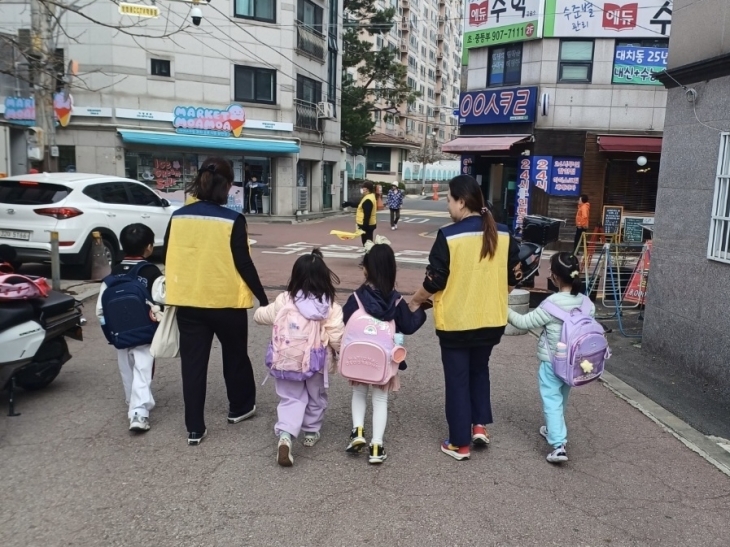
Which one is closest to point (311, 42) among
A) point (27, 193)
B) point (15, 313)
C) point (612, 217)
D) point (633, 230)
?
point (612, 217)

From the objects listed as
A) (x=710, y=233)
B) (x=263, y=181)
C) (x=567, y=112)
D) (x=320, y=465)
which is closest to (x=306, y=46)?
(x=263, y=181)

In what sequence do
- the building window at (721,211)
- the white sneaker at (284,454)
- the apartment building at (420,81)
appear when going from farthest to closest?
the apartment building at (420,81) < the building window at (721,211) < the white sneaker at (284,454)

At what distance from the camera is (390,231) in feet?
76.3

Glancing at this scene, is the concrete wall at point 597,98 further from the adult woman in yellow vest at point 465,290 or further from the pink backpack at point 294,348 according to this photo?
the pink backpack at point 294,348

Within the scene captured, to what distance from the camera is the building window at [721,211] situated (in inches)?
242

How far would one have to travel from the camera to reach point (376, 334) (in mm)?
4160

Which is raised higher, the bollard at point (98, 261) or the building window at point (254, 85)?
the building window at point (254, 85)

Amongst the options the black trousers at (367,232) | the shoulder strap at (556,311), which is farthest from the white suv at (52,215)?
the shoulder strap at (556,311)

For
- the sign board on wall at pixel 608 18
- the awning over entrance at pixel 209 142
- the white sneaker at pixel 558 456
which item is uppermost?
the sign board on wall at pixel 608 18

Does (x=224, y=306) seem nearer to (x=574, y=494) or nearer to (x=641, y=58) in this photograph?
(x=574, y=494)

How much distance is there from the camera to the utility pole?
9867 mm

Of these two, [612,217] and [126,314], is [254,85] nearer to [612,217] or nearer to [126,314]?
[612,217]

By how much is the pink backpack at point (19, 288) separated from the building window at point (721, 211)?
5990 millimetres

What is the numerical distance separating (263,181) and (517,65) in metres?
10.8
